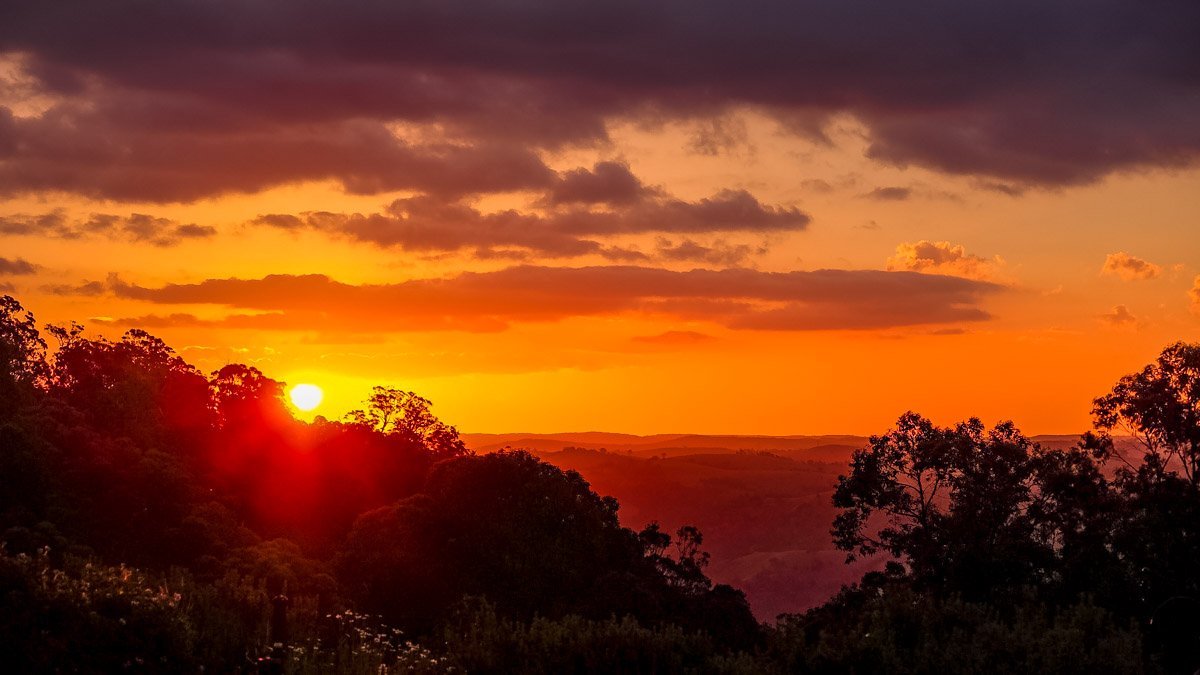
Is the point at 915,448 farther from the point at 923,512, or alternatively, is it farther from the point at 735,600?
the point at 735,600

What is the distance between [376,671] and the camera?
27750mm

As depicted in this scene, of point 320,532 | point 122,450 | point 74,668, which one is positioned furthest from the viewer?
point 320,532

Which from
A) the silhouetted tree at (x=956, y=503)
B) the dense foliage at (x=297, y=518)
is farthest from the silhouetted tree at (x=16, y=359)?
the silhouetted tree at (x=956, y=503)

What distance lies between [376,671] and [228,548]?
24.9 meters

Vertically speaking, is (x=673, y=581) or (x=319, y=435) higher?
(x=319, y=435)

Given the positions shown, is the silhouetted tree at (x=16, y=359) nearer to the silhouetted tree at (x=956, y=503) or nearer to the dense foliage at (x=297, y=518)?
the dense foliage at (x=297, y=518)

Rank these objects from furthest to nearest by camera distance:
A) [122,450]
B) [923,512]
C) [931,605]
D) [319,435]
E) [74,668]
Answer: [319,435] → [122,450] → [923,512] → [931,605] → [74,668]

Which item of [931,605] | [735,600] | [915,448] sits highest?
[915,448]

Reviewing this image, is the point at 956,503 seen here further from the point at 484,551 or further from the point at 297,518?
the point at 297,518

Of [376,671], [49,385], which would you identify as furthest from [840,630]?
[49,385]

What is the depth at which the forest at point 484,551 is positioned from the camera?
2681 centimetres

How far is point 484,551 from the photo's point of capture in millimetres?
51125

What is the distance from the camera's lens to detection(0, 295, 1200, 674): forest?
26812 mm

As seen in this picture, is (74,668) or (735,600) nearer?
(74,668)
